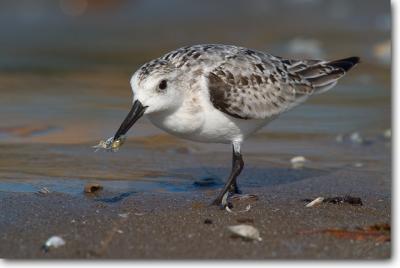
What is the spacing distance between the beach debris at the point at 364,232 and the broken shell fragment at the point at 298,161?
244 centimetres

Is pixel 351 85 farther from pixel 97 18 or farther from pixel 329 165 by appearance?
pixel 97 18

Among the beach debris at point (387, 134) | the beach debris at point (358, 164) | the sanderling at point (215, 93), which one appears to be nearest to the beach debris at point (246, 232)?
the sanderling at point (215, 93)

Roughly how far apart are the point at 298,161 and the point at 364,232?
2.71 m

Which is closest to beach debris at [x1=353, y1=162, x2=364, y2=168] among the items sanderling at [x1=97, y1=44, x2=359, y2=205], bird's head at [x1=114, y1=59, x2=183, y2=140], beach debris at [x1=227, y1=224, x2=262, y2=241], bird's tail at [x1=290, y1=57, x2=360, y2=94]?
bird's tail at [x1=290, y1=57, x2=360, y2=94]

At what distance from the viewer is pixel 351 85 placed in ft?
40.8

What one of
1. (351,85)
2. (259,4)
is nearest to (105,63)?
(351,85)

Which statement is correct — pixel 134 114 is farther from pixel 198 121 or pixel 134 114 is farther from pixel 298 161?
pixel 298 161

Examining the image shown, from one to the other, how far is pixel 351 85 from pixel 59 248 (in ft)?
24.1

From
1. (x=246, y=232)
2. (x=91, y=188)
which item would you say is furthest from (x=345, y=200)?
(x=91, y=188)

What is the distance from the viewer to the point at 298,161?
8867 mm

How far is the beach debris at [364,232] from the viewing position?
611 cm

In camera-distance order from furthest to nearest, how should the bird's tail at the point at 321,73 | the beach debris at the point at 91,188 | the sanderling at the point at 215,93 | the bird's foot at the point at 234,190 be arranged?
the bird's tail at the point at 321,73, the bird's foot at the point at 234,190, the beach debris at the point at 91,188, the sanderling at the point at 215,93

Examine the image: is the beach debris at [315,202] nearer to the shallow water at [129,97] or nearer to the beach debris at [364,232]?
the beach debris at [364,232]

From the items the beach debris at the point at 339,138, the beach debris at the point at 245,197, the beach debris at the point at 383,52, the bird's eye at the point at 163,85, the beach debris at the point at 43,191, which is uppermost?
the bird's eye at the point at 163,85
